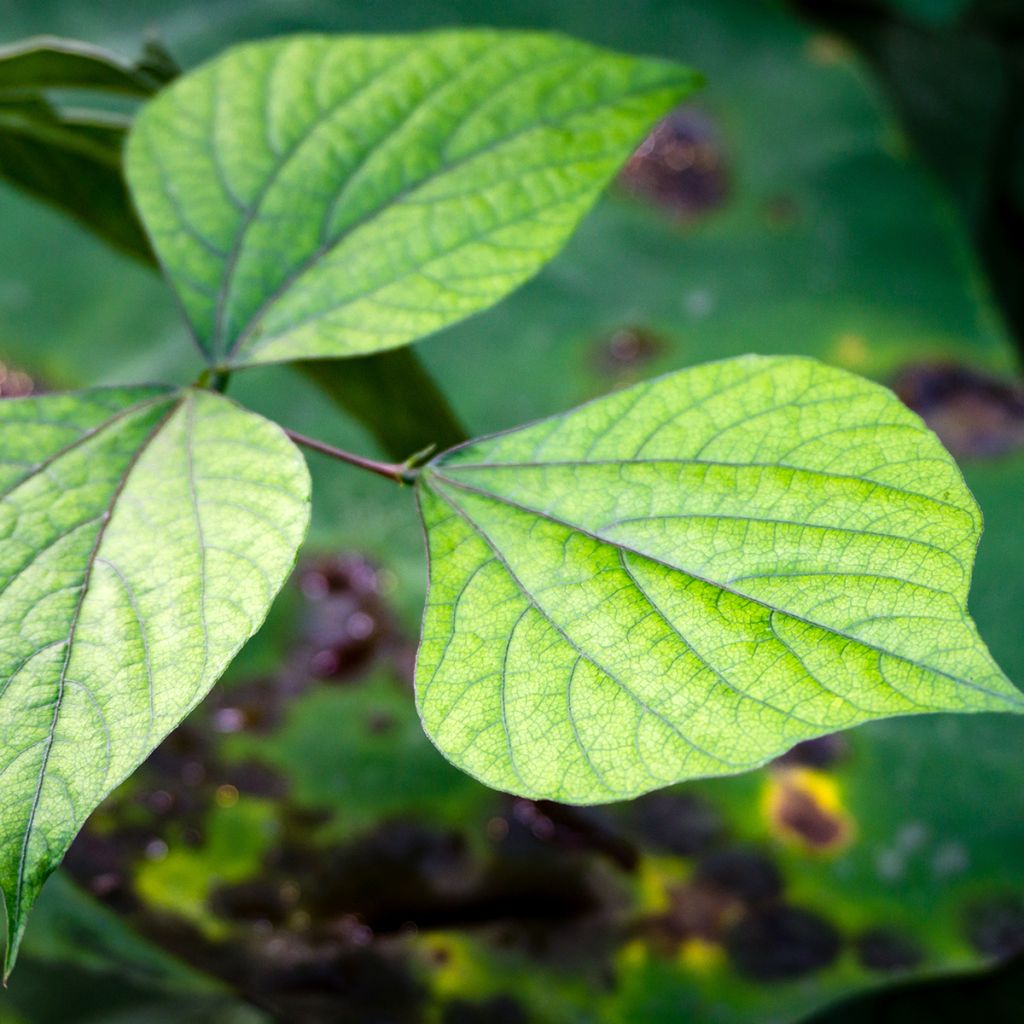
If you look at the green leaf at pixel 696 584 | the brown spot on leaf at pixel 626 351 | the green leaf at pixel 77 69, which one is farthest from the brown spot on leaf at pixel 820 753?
the green leaf at pixel 77 69

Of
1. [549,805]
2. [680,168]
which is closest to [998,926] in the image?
[549,805]

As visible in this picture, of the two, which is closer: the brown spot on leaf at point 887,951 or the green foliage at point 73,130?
the green foliage at point 73,130

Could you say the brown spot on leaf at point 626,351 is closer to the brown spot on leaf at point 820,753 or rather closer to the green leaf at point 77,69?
the brown spot on leaf at point 820,753

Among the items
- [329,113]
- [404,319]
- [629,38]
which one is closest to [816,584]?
[404,319]

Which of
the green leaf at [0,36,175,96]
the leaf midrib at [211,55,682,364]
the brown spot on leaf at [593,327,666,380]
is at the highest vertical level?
the green leaf at [0,36,175,96]

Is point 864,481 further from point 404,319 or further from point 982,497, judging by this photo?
point 982,497

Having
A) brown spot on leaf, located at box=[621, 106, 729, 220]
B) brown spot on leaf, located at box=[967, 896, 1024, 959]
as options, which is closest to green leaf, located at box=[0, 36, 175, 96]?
brown spot on leaf, located at box=[621, 106, 729, 220]

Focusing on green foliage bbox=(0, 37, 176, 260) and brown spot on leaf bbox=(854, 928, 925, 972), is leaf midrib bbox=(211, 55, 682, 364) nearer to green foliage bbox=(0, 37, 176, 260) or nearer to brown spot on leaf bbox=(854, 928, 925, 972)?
green foliage bbox=(0, 37, 176, 260)
